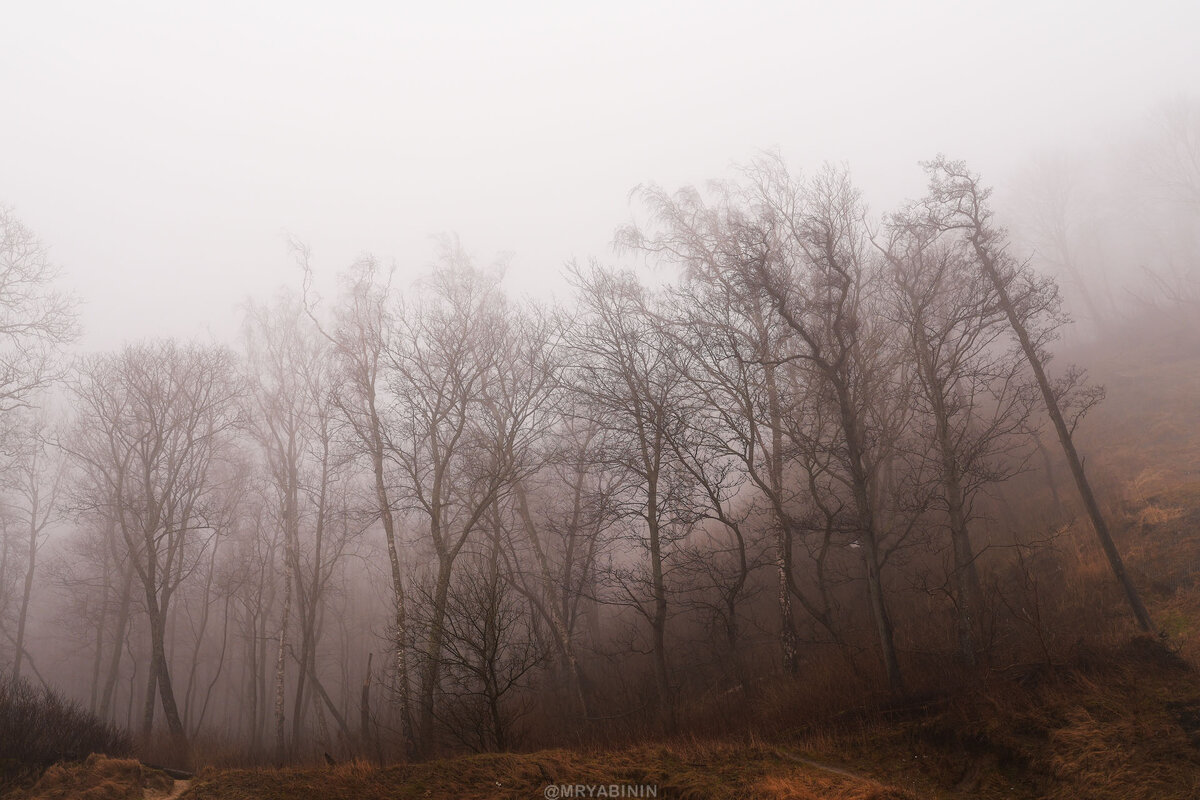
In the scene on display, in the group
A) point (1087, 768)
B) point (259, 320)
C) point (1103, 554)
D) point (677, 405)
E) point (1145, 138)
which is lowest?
point (1087, 768)

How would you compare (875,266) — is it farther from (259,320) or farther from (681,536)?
(259,320)

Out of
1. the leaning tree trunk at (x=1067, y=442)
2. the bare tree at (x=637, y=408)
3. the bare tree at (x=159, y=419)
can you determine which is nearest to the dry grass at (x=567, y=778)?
the bare tree at (x=637, y=408)

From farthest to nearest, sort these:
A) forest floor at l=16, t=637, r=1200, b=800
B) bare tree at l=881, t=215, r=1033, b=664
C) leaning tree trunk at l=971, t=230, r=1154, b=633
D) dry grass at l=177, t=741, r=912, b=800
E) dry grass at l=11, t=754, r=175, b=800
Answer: bare tree at l=881, t=215, r=1033, b=664
leaning tree trunk at l=971, t=230, r=1154, b=633
dry grass at l=11, t=754, r=175, b=800
dry grass at l=177, t=741, r=912, b=800
forest floor at l=16, t=637, r=1200, b=800

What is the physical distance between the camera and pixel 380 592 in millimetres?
36031

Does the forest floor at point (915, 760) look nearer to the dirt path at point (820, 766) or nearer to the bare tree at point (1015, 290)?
the dirt path at point (820, 766)

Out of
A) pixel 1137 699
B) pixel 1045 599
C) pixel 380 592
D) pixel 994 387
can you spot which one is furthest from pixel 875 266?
pixel 380 592

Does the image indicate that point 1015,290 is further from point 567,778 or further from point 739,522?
point 567,778

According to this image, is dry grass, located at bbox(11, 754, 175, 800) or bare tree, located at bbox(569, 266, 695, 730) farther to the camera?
bare tree, located at bbox(569, 266, 695, 730)

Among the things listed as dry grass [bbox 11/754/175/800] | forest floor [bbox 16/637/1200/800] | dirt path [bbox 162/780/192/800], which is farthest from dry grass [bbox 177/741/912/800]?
dry grass [bbox 11/754/175/800]

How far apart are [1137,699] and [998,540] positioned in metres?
9.19

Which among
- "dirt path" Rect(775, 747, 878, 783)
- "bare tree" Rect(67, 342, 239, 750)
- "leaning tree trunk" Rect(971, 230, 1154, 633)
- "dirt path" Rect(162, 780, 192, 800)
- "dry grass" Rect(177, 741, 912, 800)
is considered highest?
"bare tree" Rect(67, 342, 239, 750)

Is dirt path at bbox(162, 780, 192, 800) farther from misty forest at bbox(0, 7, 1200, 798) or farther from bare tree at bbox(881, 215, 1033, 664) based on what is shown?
bare tree at bbox(881, 215, 1033, 664)

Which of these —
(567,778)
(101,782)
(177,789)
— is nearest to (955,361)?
(567,778)

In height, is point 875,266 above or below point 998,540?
above
